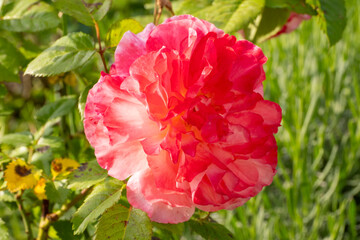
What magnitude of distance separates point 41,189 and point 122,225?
Answer: 0.17m

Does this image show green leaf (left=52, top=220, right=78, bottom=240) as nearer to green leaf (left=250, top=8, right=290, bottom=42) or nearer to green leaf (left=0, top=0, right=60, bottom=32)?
green leaf (left=0, top=0, right=60, bottom=32)

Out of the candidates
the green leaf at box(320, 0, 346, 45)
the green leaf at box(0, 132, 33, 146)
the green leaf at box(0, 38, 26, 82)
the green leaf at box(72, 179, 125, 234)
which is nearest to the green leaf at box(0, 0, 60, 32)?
the green leaf at box(0, 38, 26, 82)

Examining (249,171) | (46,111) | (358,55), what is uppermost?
(249,171)

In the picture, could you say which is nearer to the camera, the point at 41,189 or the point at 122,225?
the point at 122,225

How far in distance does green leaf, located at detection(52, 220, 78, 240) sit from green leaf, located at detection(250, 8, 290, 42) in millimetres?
379

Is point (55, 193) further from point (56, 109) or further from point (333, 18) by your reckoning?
point (333, 18)

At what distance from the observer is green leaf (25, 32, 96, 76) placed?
510mm

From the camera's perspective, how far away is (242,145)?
422 mm

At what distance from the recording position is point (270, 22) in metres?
0.70

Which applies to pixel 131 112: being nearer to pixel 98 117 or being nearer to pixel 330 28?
pixel 98 117

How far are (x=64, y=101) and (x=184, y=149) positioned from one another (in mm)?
347

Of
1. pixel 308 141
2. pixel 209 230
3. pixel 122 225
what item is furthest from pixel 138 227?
pixel 308 141

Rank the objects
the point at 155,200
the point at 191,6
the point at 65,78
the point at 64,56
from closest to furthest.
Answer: the point at 155,200
the point at 64,56
the point at 191,6
the point at 65,78

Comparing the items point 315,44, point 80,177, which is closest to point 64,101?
point 80,177
